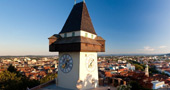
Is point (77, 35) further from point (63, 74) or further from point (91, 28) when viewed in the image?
point (63, 74)

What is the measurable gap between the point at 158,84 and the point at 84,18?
3244 cm

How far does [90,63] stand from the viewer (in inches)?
439

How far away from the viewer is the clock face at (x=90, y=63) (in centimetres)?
1093

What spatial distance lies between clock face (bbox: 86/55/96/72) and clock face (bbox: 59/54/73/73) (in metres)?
1.54

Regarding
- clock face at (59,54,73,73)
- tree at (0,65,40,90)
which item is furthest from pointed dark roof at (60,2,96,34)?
tree at (0,65,40,90)

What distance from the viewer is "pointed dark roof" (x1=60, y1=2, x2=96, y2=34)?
11105 mm

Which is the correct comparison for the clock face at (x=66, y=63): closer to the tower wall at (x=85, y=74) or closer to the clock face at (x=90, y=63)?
the tower wall at (x=85, y=74)

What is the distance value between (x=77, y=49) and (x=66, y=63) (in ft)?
7.47

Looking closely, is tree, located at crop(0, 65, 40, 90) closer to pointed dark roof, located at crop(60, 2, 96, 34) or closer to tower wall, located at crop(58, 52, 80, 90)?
tower wall, located at crop(58, 52, 80, 90)

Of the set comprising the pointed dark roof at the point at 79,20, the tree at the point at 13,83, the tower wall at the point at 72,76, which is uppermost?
the pointed dark roof at the point at 79,20

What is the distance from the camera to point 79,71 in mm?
10109

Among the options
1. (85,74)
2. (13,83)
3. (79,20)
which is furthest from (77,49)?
(13,83)

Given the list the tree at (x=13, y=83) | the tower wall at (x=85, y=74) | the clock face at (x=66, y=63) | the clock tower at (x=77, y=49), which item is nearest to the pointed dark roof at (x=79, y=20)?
the clock tower at (x=77, y=49)

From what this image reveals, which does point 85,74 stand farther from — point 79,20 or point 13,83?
point 13,83
